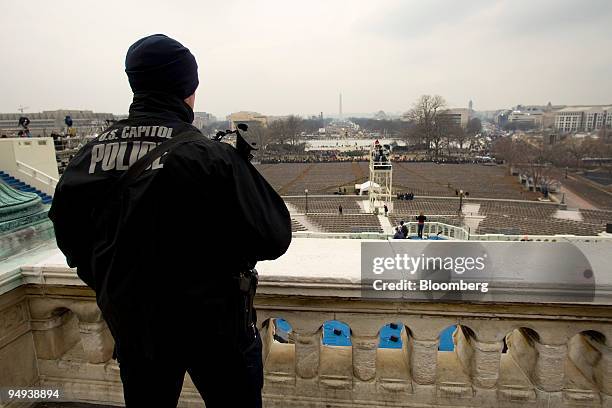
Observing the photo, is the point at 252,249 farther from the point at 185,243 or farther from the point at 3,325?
the point at 3,325

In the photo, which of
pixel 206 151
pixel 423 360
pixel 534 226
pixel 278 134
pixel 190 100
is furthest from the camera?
pixel 278 134

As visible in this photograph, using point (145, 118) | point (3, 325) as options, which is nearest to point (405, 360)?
point (145, 118)

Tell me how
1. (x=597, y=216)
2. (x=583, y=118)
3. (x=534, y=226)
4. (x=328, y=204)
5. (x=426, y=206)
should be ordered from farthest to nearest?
(x=583, y=118)
(x=328, y=204)
(x=426, y=206)
(x=597, y=216)
(x=534, y=226)

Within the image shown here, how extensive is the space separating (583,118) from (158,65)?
149808 millimetres

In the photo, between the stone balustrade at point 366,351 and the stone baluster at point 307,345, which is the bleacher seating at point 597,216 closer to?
the stone balustrade at point 366,351

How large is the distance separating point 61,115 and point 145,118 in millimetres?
127248

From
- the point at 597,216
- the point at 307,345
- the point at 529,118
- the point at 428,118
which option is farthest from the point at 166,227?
the point at 529,118

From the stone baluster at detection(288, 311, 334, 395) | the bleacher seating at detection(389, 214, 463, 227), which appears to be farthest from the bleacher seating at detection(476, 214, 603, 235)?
the stone baluster at detection(288, 311, 334, 395)

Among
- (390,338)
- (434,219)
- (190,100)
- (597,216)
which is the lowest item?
(597,216)

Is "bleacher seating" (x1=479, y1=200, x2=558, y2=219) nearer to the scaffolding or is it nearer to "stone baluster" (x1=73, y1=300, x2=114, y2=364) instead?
the scaffolding

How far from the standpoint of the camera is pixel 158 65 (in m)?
1.39

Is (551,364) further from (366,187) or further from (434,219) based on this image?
(366,187)

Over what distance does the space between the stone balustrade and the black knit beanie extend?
120 cm

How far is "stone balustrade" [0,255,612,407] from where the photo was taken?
225 centimetres
